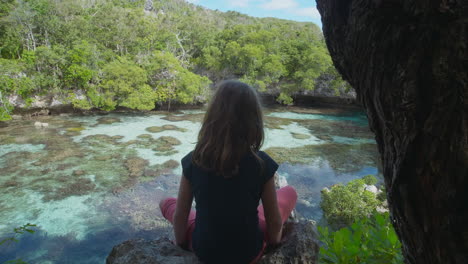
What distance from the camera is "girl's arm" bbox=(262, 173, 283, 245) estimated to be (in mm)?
1559

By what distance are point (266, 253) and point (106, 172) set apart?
28.7ft

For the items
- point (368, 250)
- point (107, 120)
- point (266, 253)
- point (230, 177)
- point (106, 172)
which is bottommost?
point (106, 172)

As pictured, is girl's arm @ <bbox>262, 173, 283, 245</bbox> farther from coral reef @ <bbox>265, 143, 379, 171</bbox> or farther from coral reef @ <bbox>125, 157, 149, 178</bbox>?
coral reef @ <bbox>265, 143, 379, 171</bbox>

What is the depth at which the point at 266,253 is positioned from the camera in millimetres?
1752

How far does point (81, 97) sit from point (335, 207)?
16.2 meters

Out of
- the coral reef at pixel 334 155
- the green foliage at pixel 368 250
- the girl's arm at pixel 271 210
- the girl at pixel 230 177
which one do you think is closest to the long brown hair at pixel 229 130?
the girl at pixel 230 177

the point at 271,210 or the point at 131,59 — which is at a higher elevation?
the point at 131,59

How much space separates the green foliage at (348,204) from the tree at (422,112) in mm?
5731

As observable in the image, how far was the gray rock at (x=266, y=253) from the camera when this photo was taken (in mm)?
1718

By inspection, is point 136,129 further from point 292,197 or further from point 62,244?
point 292,197

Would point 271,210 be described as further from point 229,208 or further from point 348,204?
point 348,204

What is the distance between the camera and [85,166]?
9.56m

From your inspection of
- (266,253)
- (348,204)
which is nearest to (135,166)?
(348,204)

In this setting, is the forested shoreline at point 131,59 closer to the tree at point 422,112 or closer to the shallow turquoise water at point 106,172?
the shallow turquoise water at point 106,172
